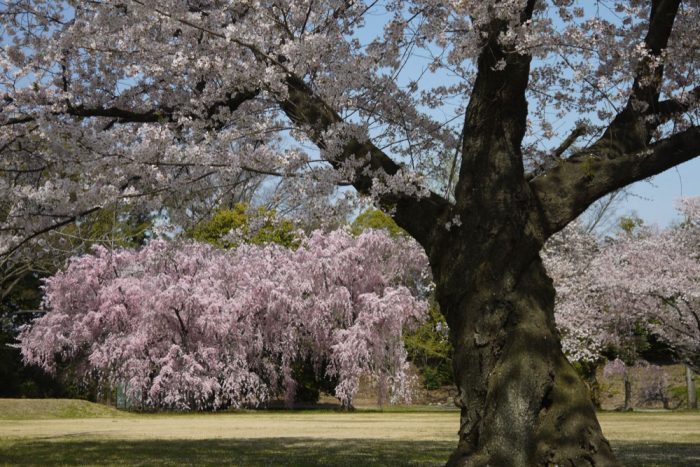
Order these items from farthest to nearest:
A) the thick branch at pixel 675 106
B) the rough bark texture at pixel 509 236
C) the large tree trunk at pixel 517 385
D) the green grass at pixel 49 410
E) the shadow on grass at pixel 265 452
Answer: the green grass at pixel 49 410 < the shadow on grass at pixel 265 452 < the thick branch at pixel 675 106 < the rough bark texture at pixel 509 236 < the large tree trunk at pixel 517 385

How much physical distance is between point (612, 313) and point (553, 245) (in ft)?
17.3

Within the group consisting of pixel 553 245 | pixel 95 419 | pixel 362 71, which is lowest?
pixel 95 419

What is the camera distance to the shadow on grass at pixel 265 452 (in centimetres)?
1012

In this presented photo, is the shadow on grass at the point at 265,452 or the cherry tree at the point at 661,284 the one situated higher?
the cherry tree at the point at 661,284

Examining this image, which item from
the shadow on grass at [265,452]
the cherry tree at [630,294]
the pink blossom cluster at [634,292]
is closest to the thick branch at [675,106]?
the shadow on grass at [265,452]

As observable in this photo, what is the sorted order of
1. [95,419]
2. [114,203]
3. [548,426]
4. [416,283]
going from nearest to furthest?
[548,426], [114,203], [95,419], [416,283]

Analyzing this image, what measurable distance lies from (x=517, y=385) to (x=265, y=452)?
5.81 metres

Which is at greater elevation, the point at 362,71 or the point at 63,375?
the point at 362,71

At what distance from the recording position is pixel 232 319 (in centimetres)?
2969

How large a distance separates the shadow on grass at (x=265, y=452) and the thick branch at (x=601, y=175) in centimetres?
378

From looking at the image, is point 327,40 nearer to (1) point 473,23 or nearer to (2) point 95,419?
(1) point 473,23

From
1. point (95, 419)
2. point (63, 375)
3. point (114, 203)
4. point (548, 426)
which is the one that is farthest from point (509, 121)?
point (63, 375)

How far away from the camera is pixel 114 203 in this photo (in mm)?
9023

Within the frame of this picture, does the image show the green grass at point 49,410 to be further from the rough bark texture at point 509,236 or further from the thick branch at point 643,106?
the thick branch at point 643,106
